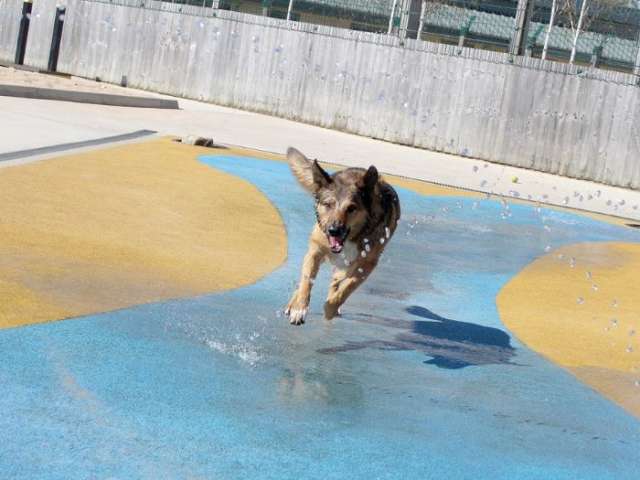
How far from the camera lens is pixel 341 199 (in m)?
7.46

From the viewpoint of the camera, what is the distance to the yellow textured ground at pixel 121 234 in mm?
7336

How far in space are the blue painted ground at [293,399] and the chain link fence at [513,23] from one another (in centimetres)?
1250

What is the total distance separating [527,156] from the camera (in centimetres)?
2108

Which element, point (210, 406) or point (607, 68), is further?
point (607, 68)

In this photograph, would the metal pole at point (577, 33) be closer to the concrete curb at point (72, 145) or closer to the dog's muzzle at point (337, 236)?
the concrete curb at point (72, 145)

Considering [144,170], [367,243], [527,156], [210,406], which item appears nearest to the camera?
[210,406]

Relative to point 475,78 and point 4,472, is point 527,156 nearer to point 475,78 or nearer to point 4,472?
point 475,78

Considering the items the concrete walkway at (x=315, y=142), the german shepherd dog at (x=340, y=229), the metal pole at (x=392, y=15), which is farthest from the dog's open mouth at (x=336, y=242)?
the metal pole at (x=392, y=15)

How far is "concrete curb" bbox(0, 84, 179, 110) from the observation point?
18625mm

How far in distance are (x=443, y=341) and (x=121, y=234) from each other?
307 centimetres

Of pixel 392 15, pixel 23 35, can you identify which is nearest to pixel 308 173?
pixel 392 15

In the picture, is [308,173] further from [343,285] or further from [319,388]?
Answer: [319,388]

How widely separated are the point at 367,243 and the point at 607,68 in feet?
45.5

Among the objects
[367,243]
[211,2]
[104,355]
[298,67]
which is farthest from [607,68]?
[104,355]
